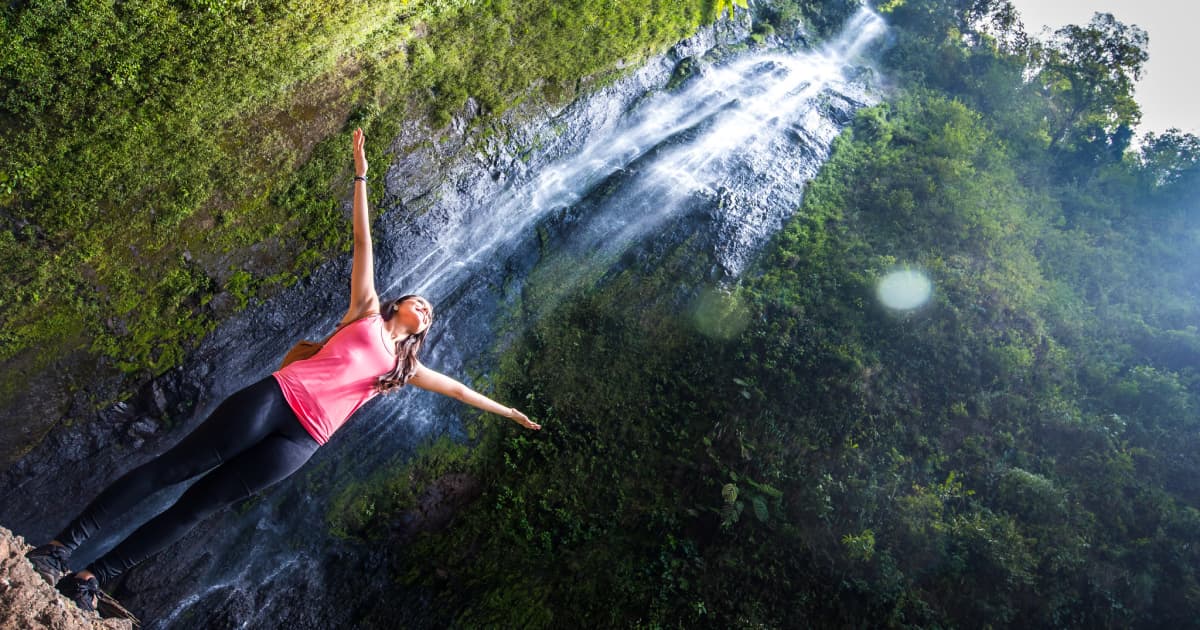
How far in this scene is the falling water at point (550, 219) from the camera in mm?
6457

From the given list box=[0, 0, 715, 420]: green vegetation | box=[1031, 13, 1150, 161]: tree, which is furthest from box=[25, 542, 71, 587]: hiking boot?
box=[1031, 13, 1150, 161]: tree

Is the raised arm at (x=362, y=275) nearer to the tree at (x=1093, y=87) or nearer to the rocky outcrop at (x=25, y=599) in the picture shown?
the rocky outcrop at (x=25, y=599)

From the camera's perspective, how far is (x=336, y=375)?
9.84ft

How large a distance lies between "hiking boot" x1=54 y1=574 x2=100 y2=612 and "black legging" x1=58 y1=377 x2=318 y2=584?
2.0 inches

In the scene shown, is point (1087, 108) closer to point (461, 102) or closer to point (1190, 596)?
point (1190, 596)

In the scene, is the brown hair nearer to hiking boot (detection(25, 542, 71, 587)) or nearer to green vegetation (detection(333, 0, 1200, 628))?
hiking boot (detection(25, 542, 71, 587))

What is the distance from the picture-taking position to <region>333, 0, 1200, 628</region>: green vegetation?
6.59m

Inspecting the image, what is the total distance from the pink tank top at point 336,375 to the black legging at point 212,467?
0.06 meters

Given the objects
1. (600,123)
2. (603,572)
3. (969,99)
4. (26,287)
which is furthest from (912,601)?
(969,99)

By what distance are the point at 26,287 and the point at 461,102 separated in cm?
481

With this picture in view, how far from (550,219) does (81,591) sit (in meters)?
6.60

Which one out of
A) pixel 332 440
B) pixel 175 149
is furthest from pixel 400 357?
pixel 175 149

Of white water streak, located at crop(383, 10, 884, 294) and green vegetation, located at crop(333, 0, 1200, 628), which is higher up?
white water streak, located at crop(383, 10, 884, 294)

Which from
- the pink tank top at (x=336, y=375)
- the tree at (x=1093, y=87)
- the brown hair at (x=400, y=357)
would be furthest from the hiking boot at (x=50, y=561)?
the tree at (x=1093, y=87)
